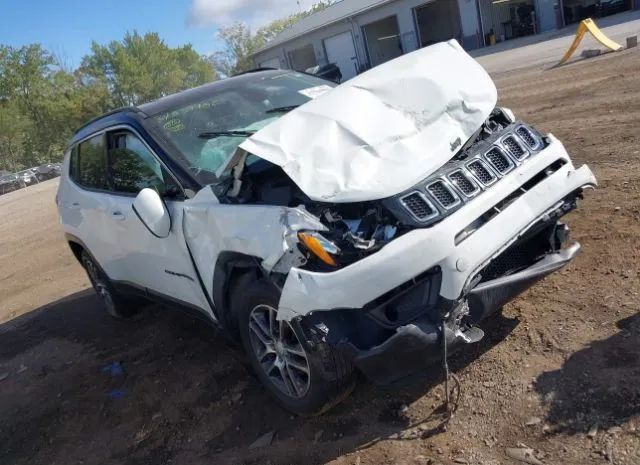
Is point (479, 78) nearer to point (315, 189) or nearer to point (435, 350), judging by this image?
point (315, 189)

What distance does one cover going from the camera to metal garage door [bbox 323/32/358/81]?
38.6 m

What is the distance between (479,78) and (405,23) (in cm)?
3407

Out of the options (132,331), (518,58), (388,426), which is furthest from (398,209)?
(518,58)

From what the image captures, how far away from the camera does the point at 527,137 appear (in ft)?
11.4

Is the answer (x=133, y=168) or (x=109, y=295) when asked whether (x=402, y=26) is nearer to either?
(x=109, y=295)

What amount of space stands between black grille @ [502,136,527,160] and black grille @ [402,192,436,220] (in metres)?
0.78

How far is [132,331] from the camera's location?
5.62 m

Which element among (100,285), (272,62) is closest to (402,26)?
(272,62)

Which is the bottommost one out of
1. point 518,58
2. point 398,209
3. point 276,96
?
point 518,58

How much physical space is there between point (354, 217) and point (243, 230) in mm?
626

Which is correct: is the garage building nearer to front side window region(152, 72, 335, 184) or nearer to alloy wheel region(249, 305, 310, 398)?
front side window region(152, 72, 335, 184)

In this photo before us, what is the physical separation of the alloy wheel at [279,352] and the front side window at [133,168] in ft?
3.54

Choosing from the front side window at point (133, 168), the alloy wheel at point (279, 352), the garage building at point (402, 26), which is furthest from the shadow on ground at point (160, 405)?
the garage building at point (402, 26)

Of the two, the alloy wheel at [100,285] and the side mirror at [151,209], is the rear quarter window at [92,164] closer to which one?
the alloy wheel at [100,285]
